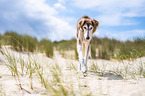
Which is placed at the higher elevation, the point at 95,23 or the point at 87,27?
the point at 95,23

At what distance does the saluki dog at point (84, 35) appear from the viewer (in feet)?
9.55

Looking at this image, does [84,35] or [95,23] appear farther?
[95,23]

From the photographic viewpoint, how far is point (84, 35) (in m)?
2.92

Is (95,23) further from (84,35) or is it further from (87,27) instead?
(84,35)

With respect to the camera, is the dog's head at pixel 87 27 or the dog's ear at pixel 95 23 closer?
the dog's head at pixel 87 27

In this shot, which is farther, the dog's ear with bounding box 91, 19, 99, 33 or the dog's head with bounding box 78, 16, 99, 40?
the dog's ear with bounding box 91, 19, 99, 33

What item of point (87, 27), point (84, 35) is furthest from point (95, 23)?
point (84, 35)

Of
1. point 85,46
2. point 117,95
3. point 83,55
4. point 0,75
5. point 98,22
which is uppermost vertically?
point 98,22

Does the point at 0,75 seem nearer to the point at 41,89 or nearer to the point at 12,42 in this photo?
the point at 41,89

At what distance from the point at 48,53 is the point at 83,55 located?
4280mm

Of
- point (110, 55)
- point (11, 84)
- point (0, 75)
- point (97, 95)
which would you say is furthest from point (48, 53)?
point (97, 95)

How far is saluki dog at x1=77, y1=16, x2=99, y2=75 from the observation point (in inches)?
115

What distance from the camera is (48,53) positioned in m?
7.19

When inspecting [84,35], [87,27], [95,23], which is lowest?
[84,35]
